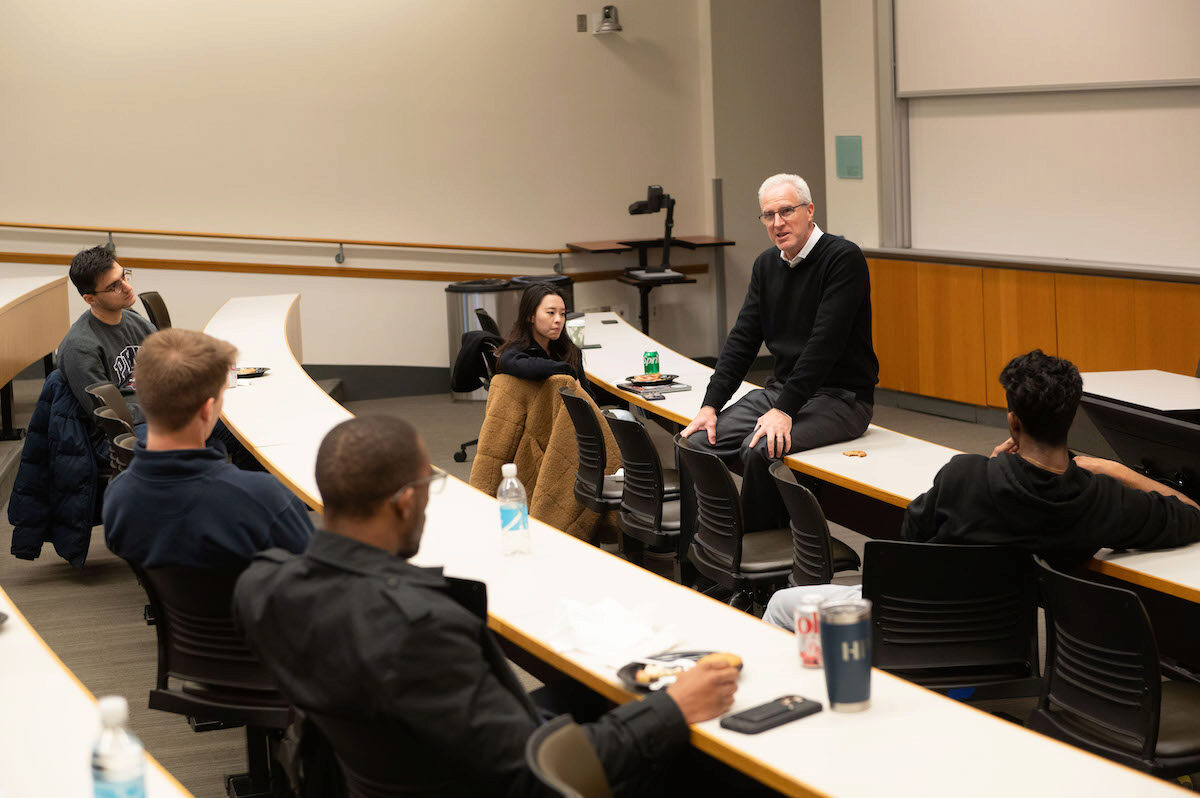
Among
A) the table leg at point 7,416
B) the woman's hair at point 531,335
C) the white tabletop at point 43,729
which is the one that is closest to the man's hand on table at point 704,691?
the white tabletop at point 43,729

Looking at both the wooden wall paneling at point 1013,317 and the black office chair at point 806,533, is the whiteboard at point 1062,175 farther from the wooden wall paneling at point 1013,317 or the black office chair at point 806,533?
the black office chair at point 806,533

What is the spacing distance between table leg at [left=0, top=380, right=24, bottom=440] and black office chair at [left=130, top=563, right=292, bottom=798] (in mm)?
5239

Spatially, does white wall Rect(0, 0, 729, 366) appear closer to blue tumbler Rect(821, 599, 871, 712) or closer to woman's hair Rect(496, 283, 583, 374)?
woman's hair Rect(496, 283, 583, 374)

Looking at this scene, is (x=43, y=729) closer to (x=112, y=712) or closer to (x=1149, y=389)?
(x=112, y=712)

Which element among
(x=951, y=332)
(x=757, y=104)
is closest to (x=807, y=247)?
(x=951, y=332)

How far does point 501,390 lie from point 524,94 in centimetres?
543

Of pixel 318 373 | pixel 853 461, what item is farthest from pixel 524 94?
pixel 853 461

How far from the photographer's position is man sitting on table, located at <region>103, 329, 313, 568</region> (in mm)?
2857

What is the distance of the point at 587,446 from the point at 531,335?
56cm

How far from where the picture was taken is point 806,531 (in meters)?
3.63

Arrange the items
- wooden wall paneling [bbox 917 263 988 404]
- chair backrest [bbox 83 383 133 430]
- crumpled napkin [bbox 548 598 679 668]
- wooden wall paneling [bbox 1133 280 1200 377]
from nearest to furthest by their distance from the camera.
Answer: crumpled napkin [bbox 548 598 679 668] < chair backrest [bbox 83 383 133 430] < wooden wall paneling [bbox 1133 280 1200 377] < wooden wall paneling [bbox 917 263 988 404]

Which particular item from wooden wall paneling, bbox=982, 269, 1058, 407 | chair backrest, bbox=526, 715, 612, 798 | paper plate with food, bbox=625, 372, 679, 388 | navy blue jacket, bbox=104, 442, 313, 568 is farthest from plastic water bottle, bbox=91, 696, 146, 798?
wooden wall paneling, bbox=982, 269, 1058, 407

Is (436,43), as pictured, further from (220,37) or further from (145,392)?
(145,392)

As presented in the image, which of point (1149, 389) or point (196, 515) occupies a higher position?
point (196, 515)
